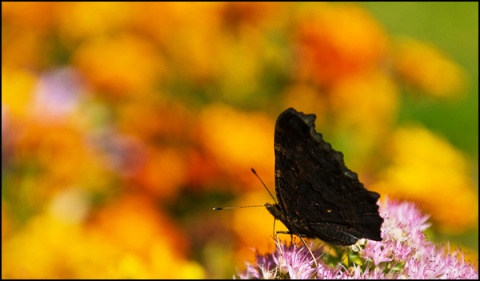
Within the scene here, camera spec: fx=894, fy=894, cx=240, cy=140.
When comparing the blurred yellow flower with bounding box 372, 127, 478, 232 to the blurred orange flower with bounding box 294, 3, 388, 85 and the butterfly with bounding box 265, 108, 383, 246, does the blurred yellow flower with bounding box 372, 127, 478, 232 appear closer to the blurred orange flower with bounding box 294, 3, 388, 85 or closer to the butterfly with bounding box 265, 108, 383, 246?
the blurred orange flower with bounding box 294, 3, 388, 85

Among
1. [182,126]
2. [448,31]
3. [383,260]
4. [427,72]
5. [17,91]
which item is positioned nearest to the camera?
[383,260]

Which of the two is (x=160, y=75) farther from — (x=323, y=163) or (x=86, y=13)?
(x=323, y=163)

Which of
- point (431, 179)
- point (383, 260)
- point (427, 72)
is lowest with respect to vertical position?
point (383, 260)

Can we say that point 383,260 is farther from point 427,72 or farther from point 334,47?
point 427,72

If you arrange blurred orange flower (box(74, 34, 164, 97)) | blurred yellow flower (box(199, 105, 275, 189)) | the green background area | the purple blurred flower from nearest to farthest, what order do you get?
1. the purple blurred flower
2. blurred yellow flower (box(199, 105, 275, 189))
3. blurred orange flower (box(74, 34, 164, 97))
4. the green background area

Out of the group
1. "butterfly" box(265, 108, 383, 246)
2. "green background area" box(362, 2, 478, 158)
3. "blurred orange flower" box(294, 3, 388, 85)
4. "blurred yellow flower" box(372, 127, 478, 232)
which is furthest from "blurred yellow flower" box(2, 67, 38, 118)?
"green background area" box(362, 2, 478, 158)

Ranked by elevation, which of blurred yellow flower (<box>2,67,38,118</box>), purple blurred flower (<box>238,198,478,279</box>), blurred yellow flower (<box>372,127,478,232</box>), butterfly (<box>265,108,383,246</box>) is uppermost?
blurred yellow flower (<box>2,67,38,118</box>)

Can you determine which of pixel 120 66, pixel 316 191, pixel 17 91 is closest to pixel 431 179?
pixel 120 66

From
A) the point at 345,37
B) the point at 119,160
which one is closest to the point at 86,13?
the point at 119,160
